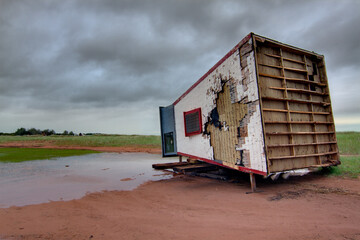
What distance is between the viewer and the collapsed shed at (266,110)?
677 cm

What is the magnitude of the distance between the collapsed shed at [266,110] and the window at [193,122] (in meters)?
0.13

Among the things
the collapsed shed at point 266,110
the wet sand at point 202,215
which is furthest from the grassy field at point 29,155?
the collapsed shed at point 266,110

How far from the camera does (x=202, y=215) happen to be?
4977 millimetres

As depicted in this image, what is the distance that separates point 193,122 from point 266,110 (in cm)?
430

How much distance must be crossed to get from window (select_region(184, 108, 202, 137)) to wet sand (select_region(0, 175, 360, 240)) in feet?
11.0

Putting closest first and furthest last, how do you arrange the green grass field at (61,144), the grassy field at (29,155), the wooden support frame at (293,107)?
the wooden support frame at (293,107)
the grassy field at (29,155)
the green grass field at (61,144)

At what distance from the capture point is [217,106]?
873cm

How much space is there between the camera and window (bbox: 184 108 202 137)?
10.0 m

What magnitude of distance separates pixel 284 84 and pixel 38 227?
7966 millimetres

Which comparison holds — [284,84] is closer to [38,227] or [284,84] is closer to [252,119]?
[252,119]

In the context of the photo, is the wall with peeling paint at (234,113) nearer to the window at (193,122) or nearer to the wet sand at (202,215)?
the window at (193,122)

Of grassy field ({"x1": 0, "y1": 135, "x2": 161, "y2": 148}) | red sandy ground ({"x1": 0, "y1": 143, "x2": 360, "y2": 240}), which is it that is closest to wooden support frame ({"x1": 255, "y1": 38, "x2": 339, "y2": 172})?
red sandy ground ({"x1": 0, "y1": 143, "x2": 360, "y2": 240})

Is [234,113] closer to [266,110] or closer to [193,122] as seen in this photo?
[266,110]

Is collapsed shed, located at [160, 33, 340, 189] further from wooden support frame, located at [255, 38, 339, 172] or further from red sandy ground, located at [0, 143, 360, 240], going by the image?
red sandy ground, located at [0, 143, 360, 240]
